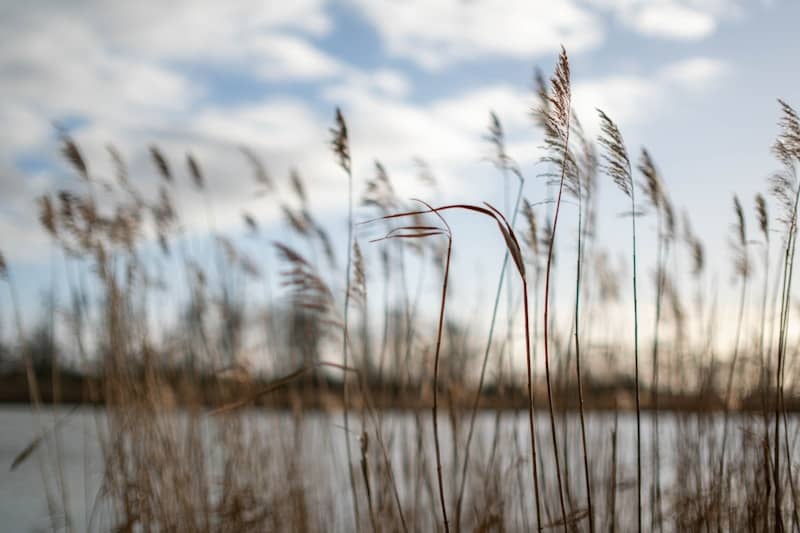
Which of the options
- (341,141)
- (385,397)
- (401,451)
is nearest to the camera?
(341,141)

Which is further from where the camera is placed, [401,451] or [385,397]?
[401,451]

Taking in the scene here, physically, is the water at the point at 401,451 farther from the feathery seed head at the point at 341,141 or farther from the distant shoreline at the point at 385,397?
the feathery seed head at the point at 341,141

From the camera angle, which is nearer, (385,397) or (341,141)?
(341,141)

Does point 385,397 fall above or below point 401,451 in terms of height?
above

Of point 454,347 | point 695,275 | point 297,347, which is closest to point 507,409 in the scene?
point 454,347

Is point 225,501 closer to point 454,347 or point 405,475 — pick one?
point 405,475

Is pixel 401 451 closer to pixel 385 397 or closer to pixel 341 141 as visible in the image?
pixel 385 397

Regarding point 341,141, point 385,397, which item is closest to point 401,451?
point 385,397

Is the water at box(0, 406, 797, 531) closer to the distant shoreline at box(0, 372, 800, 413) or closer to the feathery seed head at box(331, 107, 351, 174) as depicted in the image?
the distant shoreline at box(0, 372, 800, 413)

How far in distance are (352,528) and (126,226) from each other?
2080 millimetres

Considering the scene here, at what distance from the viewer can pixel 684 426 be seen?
2.99 m

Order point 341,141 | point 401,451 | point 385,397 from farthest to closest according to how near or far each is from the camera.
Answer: point 401,451 → point 385,397 → point 341,141

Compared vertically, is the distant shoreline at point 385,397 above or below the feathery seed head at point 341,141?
below

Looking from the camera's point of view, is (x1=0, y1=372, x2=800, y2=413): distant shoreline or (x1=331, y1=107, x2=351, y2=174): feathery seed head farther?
(x1=0, y1=372, x2=800, y2=413): distant shoreline
